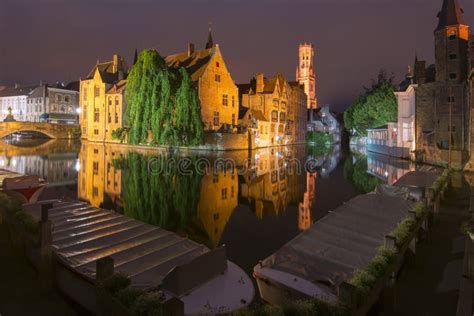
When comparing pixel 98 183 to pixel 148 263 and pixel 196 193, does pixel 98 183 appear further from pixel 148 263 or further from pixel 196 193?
pixel 148 263

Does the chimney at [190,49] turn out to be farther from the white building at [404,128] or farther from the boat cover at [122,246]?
the boat cover at [122,246]

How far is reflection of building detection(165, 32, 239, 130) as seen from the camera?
5938cm

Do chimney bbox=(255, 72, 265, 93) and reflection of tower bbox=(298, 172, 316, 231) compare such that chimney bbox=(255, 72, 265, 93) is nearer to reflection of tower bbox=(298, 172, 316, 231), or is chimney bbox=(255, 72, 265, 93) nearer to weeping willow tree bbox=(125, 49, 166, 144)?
weeping willow tree bbox=(125, 49, 166, 144)

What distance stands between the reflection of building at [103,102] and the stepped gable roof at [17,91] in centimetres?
3567

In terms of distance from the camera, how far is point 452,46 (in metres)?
40.8

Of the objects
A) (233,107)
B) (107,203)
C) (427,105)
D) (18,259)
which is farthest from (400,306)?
(233,107)

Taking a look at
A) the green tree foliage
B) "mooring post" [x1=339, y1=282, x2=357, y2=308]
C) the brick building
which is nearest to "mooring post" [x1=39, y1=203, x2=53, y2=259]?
"mooring post" [x1=339, y1=282, x2=357, y2=308]

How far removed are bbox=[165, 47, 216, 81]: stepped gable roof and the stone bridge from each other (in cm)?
3429

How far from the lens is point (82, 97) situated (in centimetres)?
8231

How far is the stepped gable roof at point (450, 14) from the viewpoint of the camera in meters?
41.0

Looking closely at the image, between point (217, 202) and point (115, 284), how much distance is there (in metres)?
12.9

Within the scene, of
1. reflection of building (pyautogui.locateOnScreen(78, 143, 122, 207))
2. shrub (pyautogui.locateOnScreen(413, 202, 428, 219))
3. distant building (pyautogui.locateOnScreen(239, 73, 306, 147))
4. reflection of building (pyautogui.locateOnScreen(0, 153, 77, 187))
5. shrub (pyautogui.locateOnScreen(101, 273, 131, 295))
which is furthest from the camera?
distant building (pyautogui.locateOnScreen(239, 73, 306, 147))

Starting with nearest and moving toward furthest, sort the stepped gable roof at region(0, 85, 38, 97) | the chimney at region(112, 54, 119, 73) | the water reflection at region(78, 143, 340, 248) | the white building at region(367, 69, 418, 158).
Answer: the water reflection at region(78, 143, 340, 248)
the white building at region(367, 69, 418, 158)
the chimney at region(112, 54, 119, 73)
the stepped gable roof at region(0, 85, 38, 97)

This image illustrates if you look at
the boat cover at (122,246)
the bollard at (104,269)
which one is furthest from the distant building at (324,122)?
the bollard at (104,269)
